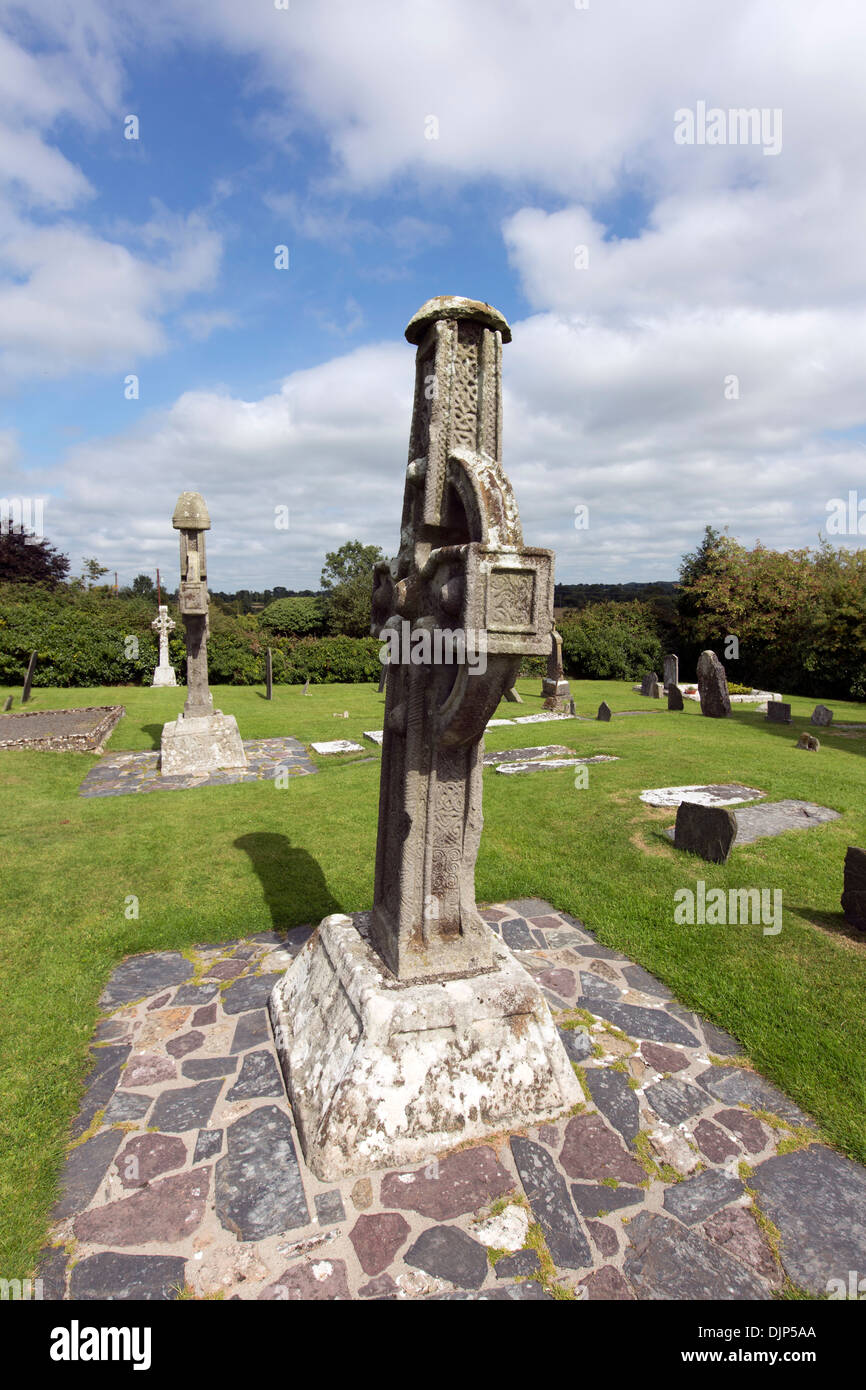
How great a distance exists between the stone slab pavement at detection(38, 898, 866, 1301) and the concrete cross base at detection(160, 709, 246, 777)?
7.01 m

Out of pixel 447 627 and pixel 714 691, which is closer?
pixel 447 627

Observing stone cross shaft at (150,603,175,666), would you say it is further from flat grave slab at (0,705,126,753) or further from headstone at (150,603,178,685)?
flat grave slab at (0,705,126,753)

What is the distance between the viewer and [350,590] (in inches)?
1585

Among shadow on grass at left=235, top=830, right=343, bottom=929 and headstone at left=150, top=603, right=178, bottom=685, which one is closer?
shadow on grass at left=235, top=830, right=343, bottom=929

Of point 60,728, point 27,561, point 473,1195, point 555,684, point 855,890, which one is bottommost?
point 473,1195

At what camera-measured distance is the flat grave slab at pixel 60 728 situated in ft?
38.9

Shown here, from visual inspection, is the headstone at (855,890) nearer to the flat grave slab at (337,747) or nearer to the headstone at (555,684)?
the flat grave slab at (337,747)

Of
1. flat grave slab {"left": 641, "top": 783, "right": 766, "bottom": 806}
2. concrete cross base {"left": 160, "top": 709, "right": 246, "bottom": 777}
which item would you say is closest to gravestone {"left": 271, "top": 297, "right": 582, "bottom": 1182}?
flat grave slab {"left": 641, "top": 783, "right": 766, "bottom": 806}

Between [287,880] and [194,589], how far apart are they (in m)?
6.61

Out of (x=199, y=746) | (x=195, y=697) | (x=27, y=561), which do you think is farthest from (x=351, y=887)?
(x=27, y=561)

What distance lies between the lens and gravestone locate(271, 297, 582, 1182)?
8.71 ft

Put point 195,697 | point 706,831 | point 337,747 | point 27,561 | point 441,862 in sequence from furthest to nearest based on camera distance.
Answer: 1. point 27,561
2. point 337,747
3. point 195,697
4. point 706,831
5. point 441,862

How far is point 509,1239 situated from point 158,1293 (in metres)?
1.37

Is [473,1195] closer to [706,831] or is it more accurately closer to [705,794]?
[706,831]
